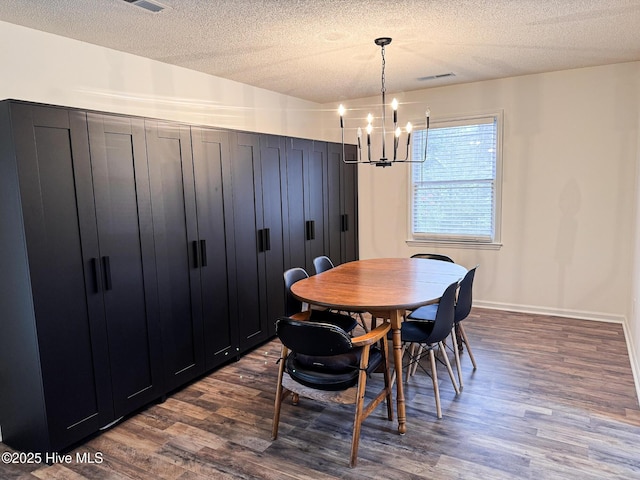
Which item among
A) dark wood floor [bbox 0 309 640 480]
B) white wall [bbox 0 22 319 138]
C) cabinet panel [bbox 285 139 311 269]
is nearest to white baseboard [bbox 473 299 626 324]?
dark wood floor [bbox 0 309 640 480]

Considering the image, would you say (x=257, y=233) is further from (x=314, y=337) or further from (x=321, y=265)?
(x=314, y=337)

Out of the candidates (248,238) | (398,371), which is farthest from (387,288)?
(248,238)

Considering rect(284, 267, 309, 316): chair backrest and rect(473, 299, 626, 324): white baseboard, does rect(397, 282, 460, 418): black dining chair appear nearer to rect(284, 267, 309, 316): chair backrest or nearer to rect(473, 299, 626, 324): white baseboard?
rect(284, 267, 309, 316): chair backrest

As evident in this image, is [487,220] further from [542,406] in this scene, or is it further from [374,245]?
[542,406]

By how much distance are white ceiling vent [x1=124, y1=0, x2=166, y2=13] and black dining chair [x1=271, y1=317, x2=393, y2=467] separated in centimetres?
194

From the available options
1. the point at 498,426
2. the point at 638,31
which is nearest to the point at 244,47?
the point at 638,31

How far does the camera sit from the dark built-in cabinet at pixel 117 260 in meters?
2.27

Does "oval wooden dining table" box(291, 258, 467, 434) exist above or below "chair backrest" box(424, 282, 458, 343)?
above

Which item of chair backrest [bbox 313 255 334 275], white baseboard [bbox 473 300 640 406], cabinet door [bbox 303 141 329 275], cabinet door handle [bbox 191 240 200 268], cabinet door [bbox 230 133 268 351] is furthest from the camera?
cabinet door [bbox 303 141 329 275]

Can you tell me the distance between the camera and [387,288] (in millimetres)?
2898

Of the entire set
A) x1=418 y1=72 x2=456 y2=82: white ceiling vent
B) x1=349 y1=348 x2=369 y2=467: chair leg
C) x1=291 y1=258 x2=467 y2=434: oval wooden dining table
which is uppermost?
x1=418 y1=72 x2=456 y2=82: white ceiling vent

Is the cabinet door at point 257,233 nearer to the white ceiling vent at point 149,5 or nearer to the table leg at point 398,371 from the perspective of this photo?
the white ceiling vent at point 149,5

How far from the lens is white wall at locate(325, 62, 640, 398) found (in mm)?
4160

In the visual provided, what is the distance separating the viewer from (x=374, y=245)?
562cm
